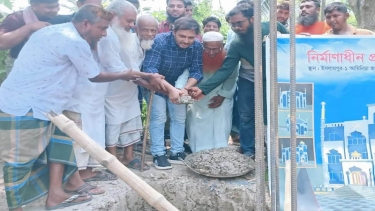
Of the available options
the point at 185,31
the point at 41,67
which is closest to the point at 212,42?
the point at 185,31

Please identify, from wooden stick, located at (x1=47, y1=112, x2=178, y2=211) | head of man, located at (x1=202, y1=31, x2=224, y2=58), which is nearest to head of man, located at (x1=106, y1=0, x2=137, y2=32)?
head of man, located at (x1=202, y1=31, x2=224, y2=58)

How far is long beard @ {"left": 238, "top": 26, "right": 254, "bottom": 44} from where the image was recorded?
364 centimetres

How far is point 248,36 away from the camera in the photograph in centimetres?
367

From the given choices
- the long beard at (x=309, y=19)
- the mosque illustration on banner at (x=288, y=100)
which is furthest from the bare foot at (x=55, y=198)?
the long beard at (x=309, y=19)

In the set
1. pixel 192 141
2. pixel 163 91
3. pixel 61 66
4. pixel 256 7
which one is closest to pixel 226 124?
pixel 192 141

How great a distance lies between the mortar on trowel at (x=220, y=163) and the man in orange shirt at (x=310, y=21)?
5.04 ft

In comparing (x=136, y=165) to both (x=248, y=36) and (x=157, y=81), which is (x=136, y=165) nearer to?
(x=157, y=81)

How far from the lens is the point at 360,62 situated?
10.1ft

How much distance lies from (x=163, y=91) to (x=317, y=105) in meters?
1.33

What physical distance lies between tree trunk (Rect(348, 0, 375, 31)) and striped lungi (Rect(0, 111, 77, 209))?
3.97 meters

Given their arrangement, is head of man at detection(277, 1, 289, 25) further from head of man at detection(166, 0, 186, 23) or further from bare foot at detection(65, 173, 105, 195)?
bare foot at detection(65, 173, 105, 195)

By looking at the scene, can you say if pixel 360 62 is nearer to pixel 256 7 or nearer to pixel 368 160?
pixel 368 160

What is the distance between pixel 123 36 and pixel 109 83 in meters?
0.43

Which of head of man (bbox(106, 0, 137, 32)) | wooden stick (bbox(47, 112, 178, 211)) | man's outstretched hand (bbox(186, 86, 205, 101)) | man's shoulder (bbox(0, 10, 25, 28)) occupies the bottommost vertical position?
wooden stick (bbox(47, 112, 178, 211))
